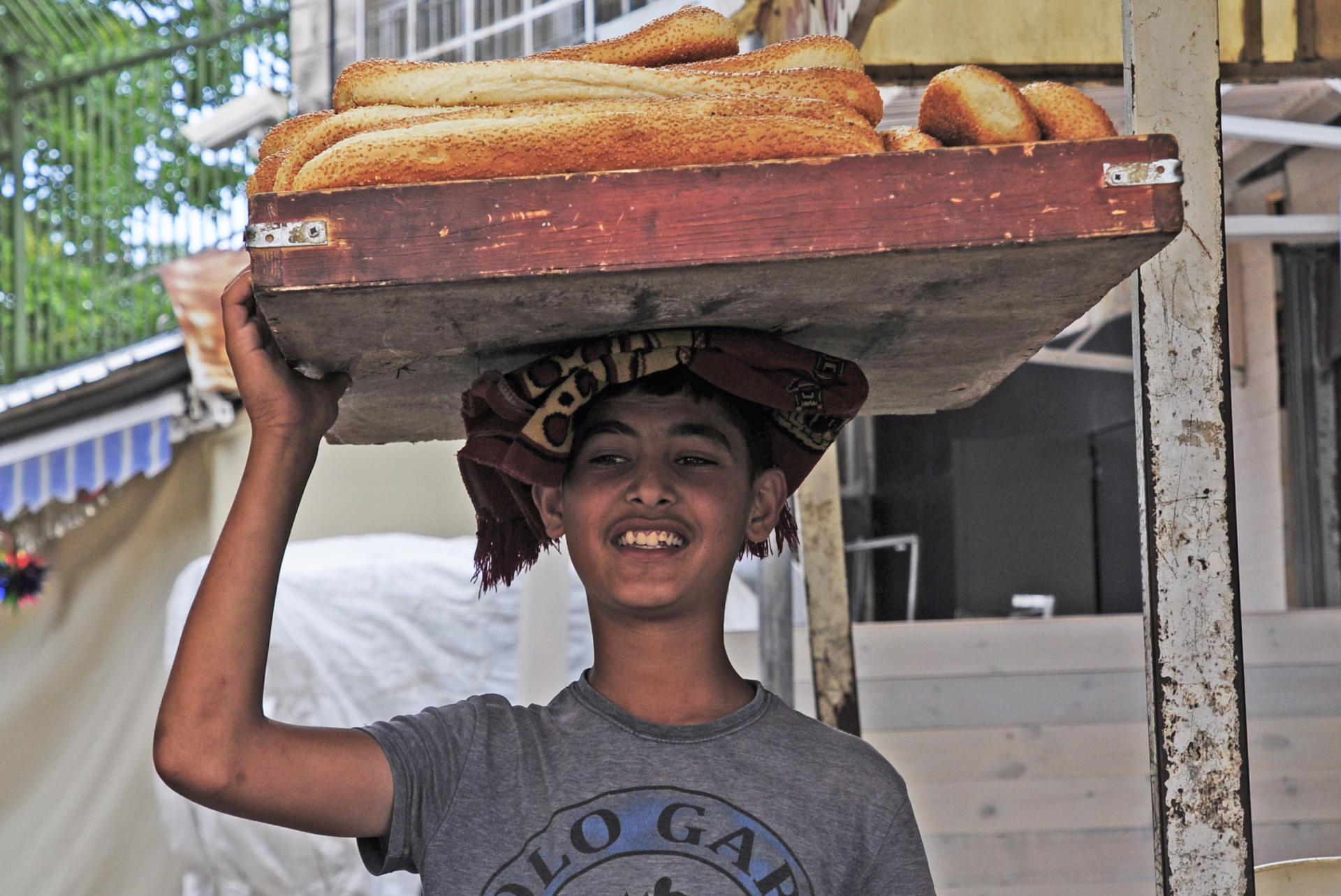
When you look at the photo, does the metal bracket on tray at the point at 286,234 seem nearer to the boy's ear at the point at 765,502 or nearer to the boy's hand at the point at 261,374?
the boy's hand at the point at 261,374

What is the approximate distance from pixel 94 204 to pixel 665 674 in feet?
23.1

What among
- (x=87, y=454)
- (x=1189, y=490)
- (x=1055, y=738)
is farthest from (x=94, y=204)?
(x=1189, y=490)

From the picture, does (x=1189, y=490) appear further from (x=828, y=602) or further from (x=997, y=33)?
(x=828, y=602)

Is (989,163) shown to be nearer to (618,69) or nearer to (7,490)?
(618,69)

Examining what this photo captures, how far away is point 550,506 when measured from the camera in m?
1.86

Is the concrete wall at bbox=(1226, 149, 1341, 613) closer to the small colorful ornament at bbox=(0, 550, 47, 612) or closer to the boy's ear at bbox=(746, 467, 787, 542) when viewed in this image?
the boy's ear at bbox=(746, 467, 787, 542)

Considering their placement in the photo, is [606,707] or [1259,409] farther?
[1259,409]

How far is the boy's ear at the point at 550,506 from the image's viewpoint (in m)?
1.84

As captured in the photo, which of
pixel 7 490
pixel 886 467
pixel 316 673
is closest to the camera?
pixel 316 673

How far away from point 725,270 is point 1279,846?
4.10 meters

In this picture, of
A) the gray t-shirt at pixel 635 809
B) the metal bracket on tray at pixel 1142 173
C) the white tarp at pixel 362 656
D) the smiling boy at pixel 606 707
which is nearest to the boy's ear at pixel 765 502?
the smiling boy at pixel 606 707

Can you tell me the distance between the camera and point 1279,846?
4527 millimetres

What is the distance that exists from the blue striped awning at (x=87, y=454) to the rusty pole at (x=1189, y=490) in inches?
216

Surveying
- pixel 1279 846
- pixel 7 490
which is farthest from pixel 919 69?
pixel 7 490
